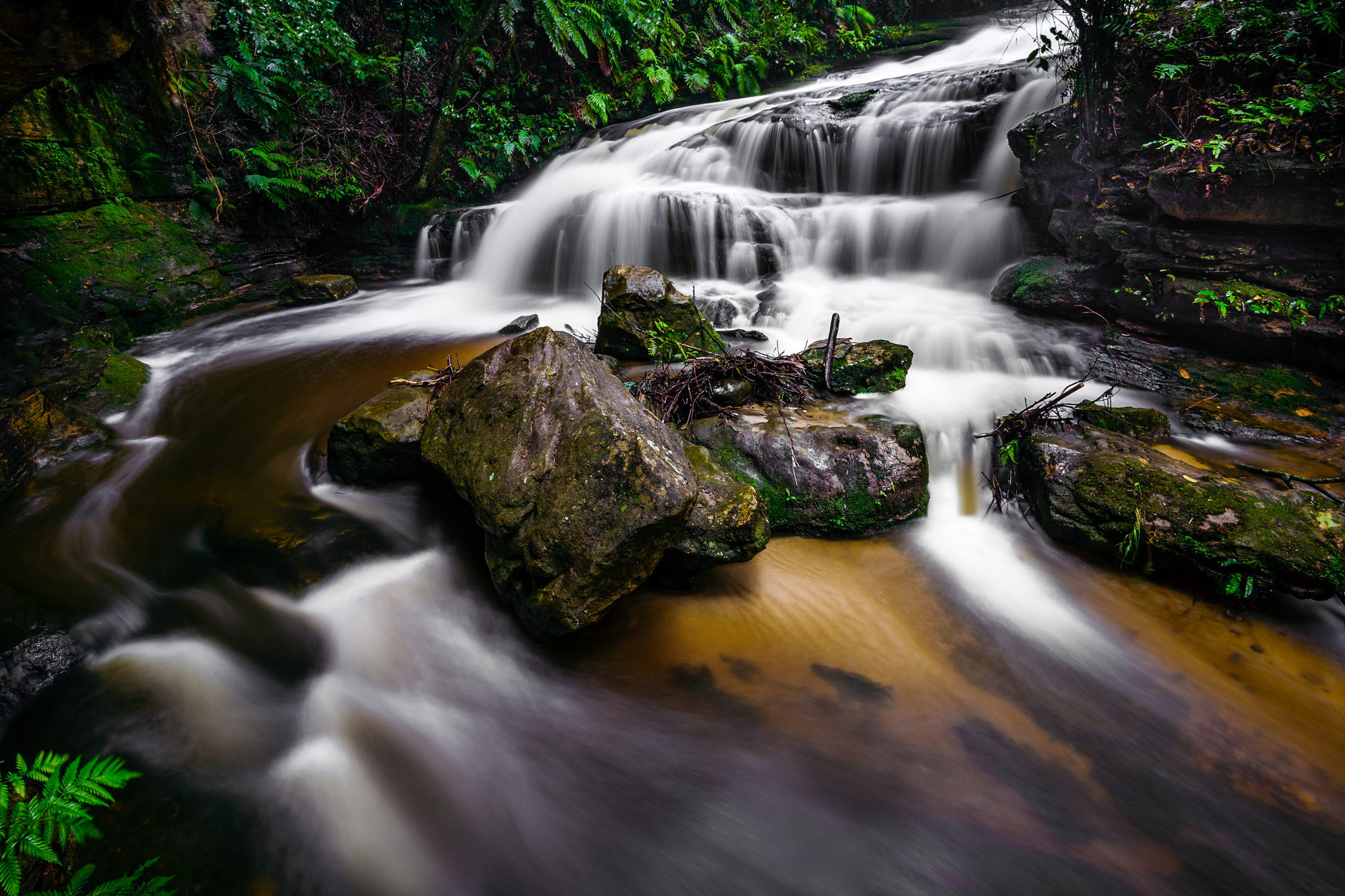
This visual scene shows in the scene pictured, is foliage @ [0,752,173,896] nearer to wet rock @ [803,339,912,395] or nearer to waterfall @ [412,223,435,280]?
wet rock @ [803,339,912,395]

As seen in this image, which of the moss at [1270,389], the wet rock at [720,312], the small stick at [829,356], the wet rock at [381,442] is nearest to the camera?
the wet rock at [381,442]

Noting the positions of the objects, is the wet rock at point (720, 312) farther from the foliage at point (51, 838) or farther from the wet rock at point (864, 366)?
the foliage at point (51, 838)

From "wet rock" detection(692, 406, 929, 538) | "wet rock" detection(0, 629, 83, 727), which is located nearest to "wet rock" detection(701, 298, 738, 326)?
"wet rock" detection(692, 406, 929, 538)

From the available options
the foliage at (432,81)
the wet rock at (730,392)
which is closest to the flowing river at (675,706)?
the wet rock at (730,392)

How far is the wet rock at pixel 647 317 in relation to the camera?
4.41 meters

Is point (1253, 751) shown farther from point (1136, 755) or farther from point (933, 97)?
point (933, 97)

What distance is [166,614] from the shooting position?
8.86ft

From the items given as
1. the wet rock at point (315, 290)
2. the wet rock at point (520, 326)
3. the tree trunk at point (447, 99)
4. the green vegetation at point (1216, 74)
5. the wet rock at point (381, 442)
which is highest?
the tree trunk at point (447, 99)

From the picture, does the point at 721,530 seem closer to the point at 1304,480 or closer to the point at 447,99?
the point at 1304,480

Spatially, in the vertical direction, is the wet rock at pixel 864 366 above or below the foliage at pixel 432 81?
below

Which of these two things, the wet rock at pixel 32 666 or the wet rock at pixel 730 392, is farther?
the wet rock at pixel 730 392

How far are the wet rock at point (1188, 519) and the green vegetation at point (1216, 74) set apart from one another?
311cm

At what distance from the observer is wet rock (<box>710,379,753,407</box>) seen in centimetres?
368

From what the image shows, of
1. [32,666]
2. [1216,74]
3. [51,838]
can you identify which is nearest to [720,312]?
[1216,74]
